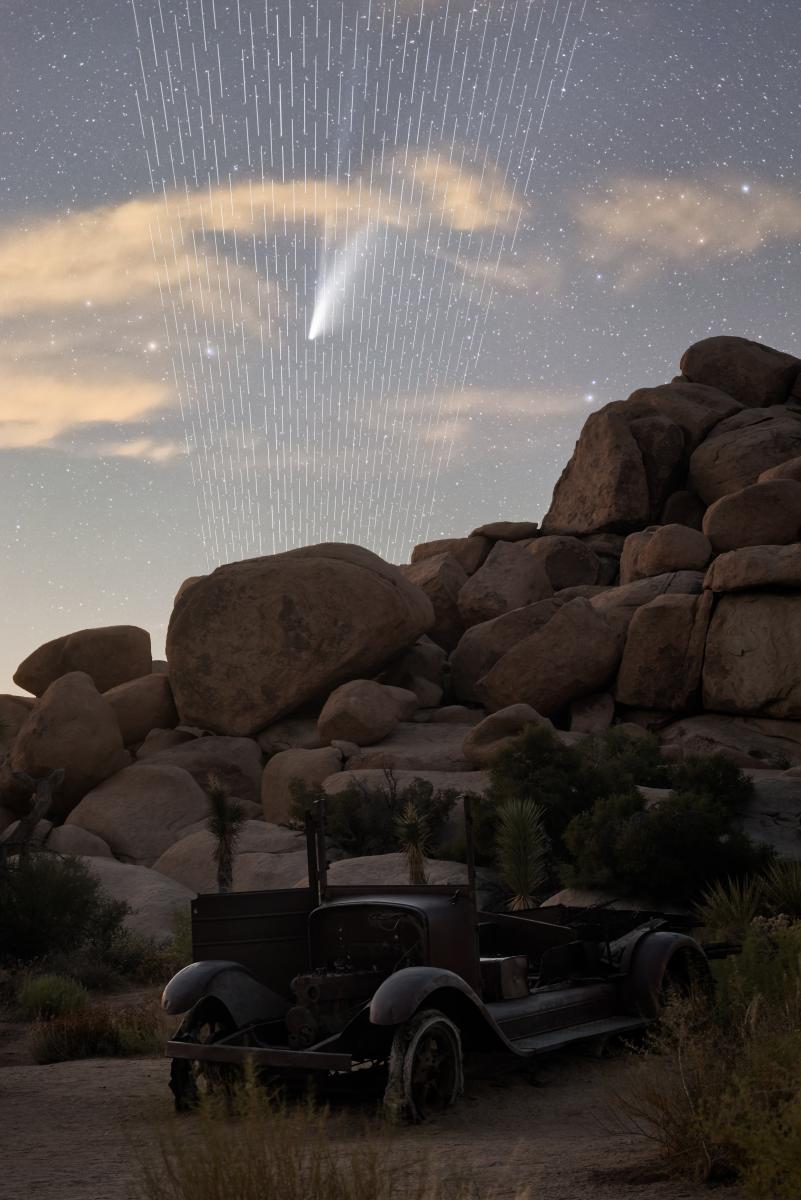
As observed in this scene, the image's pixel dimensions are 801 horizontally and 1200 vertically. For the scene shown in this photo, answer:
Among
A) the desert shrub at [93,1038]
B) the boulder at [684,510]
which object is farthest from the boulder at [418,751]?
the desert shrub at [93,1038]

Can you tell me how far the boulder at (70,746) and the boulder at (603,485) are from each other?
2239cm

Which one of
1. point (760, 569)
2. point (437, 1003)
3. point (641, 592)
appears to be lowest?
A: point (437, 1003)

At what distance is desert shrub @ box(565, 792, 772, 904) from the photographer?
1906 cm

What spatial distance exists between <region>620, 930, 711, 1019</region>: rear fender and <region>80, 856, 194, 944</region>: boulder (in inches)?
509

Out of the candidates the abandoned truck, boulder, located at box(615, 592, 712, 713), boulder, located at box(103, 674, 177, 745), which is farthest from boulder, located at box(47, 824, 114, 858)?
the abandoned truck

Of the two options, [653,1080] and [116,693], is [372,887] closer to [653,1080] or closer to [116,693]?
[653,1080]

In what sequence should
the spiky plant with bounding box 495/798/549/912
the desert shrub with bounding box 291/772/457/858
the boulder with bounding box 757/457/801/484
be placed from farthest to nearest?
the boulder with bounding box 757/457/801/484 → the desert shrub with bounding box 291/772/457/858 → the spiky plant with bounding box 495/798/549/912

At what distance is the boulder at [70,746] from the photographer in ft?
115

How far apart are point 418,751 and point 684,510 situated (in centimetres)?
2059

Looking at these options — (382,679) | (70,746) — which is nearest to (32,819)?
(70,746)

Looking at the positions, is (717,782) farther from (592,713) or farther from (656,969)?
(592,713)

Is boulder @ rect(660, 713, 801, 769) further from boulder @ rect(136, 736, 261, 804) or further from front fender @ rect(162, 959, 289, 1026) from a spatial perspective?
front fender @ rect(162, 959, 289, 1026)

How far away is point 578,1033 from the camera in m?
9.63

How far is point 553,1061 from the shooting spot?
1020cm
